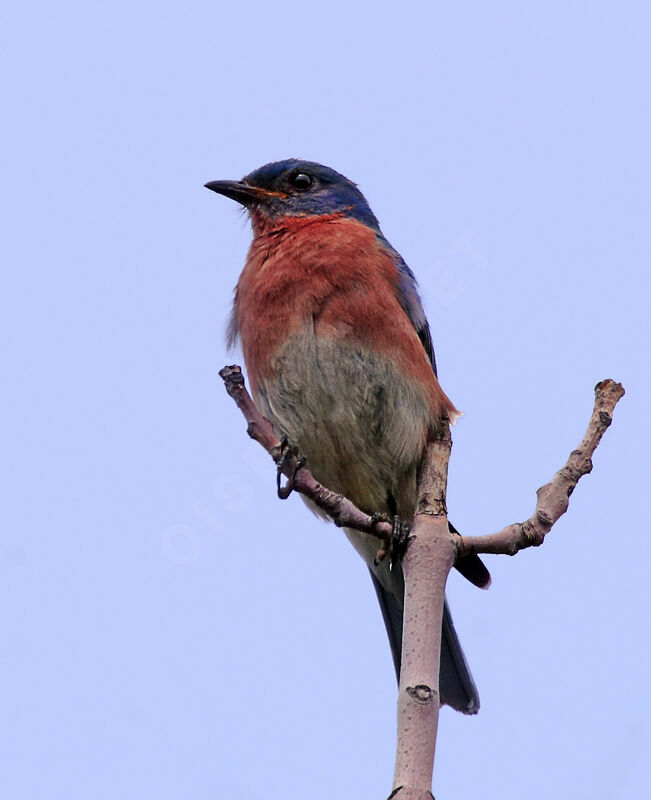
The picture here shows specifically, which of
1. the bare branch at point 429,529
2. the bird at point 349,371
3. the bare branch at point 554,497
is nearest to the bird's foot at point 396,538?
the bare branch at point 429,529

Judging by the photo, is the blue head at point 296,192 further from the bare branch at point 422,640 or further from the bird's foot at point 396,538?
the bird's foot at point 396,538

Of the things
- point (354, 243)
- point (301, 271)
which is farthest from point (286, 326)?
point (354, 243)

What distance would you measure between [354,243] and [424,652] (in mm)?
3362

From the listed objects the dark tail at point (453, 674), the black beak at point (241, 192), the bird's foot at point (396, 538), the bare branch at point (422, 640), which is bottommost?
the bare branch at point (422, 640)

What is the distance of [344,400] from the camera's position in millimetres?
5836

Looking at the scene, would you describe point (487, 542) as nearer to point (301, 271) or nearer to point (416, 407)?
point (416, 407)

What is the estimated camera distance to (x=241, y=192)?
714 cm

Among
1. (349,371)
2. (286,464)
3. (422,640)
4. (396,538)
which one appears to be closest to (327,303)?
(349,371)

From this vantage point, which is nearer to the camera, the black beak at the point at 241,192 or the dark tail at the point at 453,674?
the dark tail at the point at 453,674

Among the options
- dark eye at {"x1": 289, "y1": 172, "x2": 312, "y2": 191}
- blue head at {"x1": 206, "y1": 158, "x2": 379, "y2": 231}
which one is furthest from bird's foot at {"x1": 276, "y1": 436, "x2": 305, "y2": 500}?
dark eye at {"x1": 289, "y1": 172, "x2": 312, "y2": 191}

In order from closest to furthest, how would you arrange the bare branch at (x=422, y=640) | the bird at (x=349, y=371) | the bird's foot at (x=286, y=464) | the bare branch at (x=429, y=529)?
the bare branch at (x=422, y=640)
the bare branch at (x=429, y=529)
the bird's foot at (x=286, y=464)
the bird at (x=349, y=371)

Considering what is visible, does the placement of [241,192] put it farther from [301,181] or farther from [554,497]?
[554,497]

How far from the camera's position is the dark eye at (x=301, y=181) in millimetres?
7227

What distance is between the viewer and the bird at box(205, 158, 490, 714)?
5.83 metres
